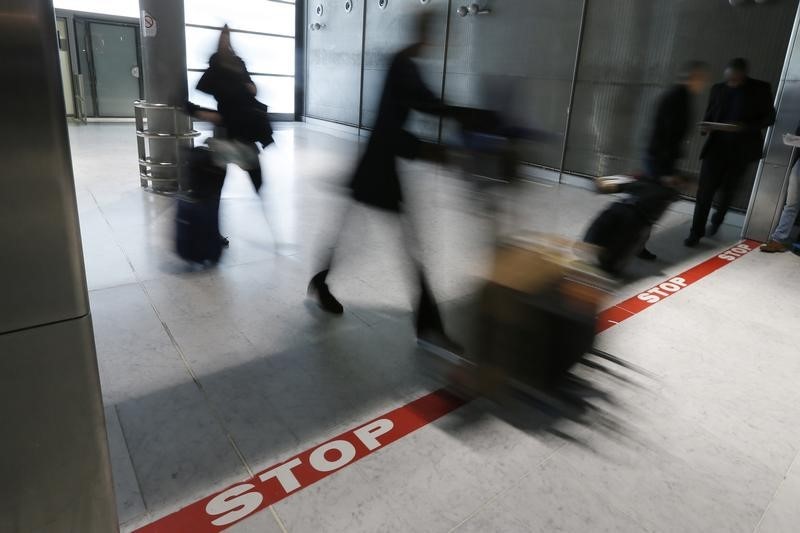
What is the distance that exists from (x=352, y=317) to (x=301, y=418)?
120 centimetres

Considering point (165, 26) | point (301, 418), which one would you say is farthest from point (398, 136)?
point (165, 26)

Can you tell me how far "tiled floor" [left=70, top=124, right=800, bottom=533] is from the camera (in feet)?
6.85

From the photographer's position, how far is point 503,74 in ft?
32.3

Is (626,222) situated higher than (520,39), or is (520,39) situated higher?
(520,39)

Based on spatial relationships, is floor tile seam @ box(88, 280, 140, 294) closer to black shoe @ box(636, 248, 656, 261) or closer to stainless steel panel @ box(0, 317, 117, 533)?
stainless steel panel @ box(0, 317, 117, 533)

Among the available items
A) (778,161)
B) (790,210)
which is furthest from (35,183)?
(778,161)

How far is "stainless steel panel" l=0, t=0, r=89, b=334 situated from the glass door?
51.1 ft

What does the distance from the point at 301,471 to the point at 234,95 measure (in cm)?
318

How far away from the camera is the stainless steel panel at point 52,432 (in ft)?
3.78

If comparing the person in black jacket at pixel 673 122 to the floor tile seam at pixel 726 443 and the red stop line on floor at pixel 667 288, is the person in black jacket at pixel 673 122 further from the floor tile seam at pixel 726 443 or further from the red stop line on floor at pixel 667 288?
the floor tile seam at pixel 726 443

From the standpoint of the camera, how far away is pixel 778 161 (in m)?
6.07

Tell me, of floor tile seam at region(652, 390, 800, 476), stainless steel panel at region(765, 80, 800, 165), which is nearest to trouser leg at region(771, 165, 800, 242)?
stainless steel panel at region(765, 80, 800, 165)

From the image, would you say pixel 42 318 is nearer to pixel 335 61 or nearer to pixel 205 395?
pixel 205 395

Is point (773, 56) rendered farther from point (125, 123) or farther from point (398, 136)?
Result: point (125, 123)
